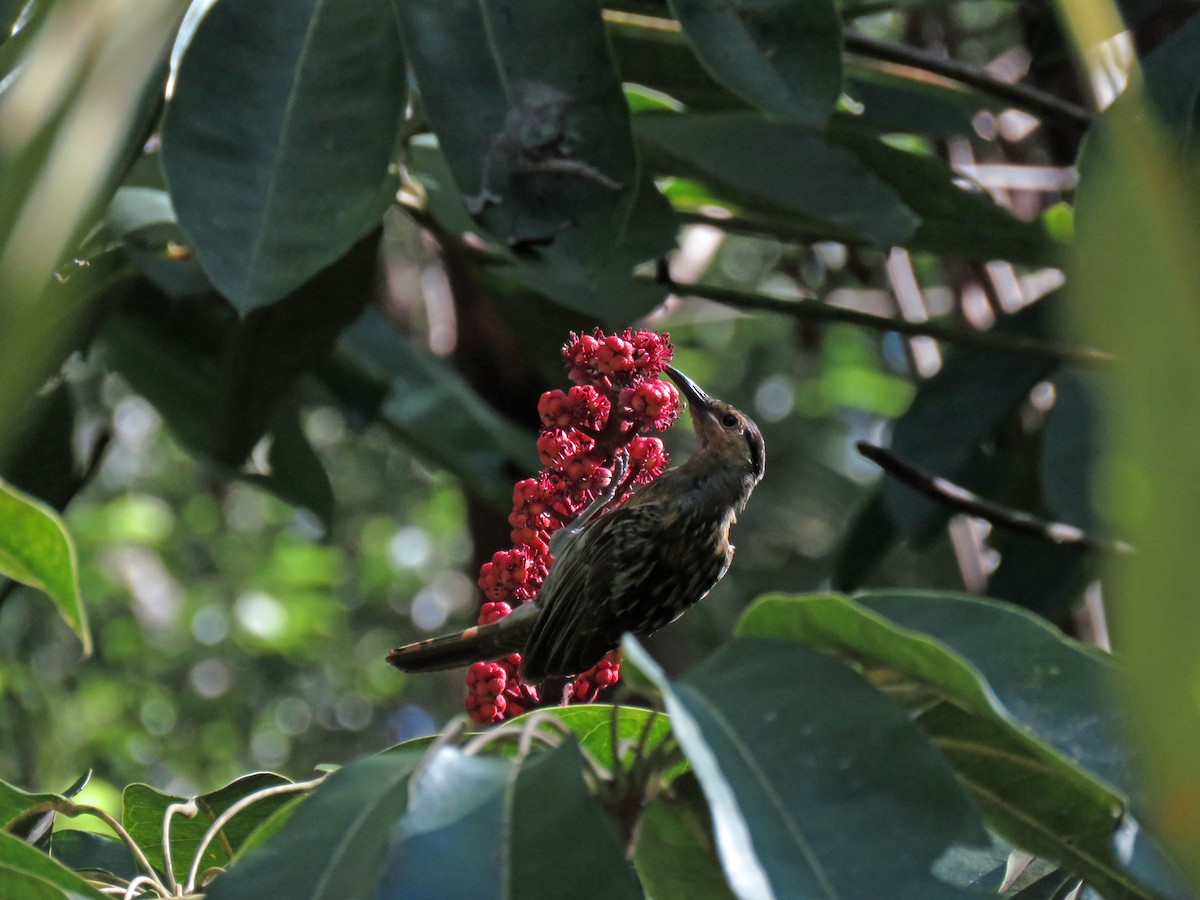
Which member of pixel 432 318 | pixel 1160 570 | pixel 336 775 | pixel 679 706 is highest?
pixel 1160 570

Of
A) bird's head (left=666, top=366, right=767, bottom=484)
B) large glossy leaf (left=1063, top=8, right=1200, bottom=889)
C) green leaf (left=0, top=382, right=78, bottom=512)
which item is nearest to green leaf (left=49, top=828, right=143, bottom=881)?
bird's head (left=666, top=366, right=767, bottom=484)

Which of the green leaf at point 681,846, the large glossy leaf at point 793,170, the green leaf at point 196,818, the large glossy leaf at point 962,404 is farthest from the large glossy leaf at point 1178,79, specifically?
the green leaf at point 196,818

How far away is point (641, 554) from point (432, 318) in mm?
4271

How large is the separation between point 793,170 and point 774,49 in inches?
33.6

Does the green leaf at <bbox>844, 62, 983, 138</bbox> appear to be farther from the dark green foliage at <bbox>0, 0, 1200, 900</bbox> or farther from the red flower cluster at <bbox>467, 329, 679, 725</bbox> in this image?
the red flower cluster at <bbox>467, 329, 679, 725</bbox>

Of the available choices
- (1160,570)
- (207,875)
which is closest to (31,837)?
(207,875)

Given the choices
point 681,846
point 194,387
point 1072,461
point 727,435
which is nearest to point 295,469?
point 194,387

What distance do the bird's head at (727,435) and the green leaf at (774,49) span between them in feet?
2.71

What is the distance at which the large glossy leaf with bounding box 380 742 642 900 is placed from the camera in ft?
3.87

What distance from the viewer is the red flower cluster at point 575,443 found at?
1.93 meters

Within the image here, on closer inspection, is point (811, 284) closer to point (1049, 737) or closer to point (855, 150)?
point (855, 150)

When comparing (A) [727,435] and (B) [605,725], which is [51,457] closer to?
(A) [727,435]

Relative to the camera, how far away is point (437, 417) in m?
3.67

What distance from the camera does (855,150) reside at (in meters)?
3.26
